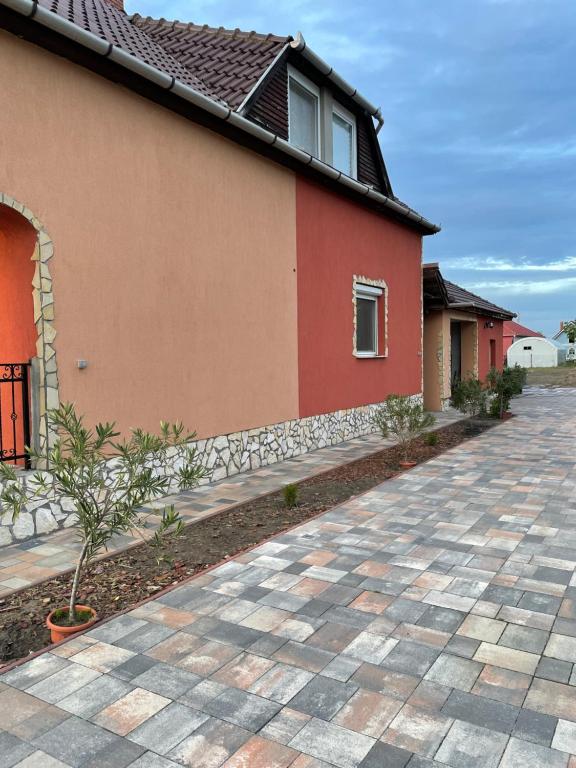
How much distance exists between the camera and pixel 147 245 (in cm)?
654

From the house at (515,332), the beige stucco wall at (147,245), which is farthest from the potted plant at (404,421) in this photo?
the house at (515,332)

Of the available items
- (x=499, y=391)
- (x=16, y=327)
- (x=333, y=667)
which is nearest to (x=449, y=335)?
(x=499, y=391)

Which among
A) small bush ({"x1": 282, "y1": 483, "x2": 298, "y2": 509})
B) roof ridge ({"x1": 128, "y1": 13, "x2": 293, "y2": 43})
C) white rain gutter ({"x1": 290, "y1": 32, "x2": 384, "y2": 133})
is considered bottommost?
small bush ({"x1": 282, "y1": 483, "x2": 298, "y2": 509})

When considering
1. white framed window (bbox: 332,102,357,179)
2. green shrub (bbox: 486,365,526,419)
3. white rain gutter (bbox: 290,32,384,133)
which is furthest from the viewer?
green shrub (bbox: 486,365,526,419)

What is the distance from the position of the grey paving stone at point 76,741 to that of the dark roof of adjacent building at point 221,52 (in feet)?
26.1

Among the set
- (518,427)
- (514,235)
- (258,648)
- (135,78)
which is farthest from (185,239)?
(514,235)

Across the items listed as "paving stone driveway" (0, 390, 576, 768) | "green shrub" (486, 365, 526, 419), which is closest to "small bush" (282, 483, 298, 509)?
"paving stone driveway" (0, 390, 576, 768)

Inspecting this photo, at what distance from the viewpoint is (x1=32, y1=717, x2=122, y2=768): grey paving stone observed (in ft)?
7.77

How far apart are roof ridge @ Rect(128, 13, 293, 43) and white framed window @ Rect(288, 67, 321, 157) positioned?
0.57 metres

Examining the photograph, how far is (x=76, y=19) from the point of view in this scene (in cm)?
636

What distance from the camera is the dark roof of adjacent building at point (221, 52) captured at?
873cm

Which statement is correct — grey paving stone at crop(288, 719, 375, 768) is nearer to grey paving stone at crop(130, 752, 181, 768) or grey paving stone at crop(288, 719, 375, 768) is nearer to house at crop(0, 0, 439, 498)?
grey paving stone at crop(130, 752, 181, 768)

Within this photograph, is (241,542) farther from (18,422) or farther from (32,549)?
(18,422)

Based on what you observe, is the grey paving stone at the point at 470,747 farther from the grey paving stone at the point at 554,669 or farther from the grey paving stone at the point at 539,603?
the grey paving stone at the point at 539,603
